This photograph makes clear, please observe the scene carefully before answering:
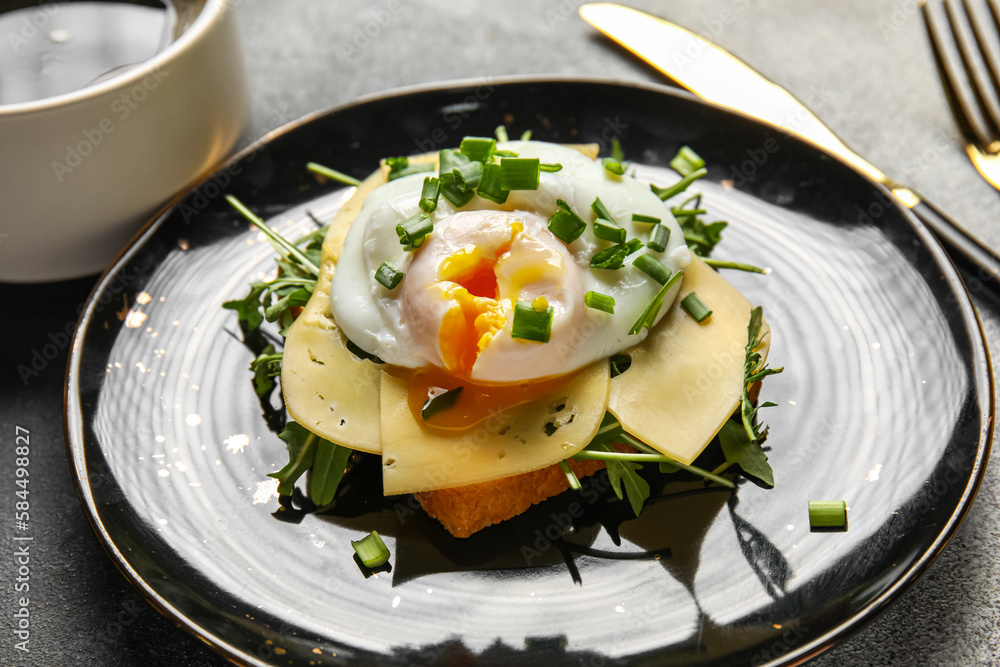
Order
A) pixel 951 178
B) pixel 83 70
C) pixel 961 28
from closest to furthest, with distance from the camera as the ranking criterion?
pixel 83 70
pixel 951 178
pixel 961 28

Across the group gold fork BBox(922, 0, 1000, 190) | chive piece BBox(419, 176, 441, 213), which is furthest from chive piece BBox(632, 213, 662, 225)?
gold fork BBox(922, 0, 1000, 190)

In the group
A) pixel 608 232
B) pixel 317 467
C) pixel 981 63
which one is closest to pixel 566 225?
pixel 608 232

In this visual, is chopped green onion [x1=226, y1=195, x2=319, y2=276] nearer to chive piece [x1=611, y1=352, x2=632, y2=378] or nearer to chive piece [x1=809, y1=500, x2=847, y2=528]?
chive piece [x1=611, y1=352, x2=632, y2=378]

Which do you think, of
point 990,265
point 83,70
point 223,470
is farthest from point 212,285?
point 990,265

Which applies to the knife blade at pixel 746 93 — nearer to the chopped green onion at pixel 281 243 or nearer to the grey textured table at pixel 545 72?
the grey textured table at pixel 545 72

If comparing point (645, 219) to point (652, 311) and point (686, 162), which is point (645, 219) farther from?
point (686, 162)

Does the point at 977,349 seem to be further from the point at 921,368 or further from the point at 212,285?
the point at 212,285
